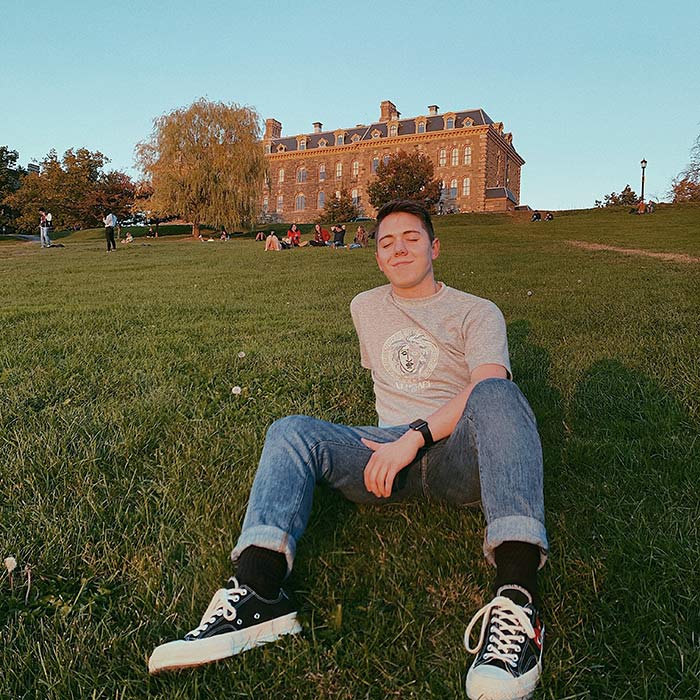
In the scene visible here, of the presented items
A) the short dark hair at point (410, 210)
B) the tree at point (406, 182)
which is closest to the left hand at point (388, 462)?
the short dark hair at point (410, 210)

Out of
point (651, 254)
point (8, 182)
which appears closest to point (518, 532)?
point (651, 254)

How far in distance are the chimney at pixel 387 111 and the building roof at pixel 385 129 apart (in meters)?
0.99

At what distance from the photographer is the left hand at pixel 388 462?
2.14m

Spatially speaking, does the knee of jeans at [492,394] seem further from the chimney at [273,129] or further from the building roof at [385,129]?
the chimney at [273,129]

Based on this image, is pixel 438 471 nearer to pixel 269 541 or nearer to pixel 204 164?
pixel 269 541

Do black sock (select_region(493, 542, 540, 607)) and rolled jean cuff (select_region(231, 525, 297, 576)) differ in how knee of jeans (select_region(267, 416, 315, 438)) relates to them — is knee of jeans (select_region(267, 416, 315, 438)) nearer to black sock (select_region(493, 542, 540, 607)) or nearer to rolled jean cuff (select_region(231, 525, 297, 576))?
rolled jean cuff (select_region(231, 525, 297, 576))

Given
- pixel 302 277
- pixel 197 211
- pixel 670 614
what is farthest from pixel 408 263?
pixel 197 211

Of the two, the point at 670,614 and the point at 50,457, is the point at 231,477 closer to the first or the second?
the point at 50,457

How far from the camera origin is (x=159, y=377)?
421cm

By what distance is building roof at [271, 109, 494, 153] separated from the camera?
70500 millimetres

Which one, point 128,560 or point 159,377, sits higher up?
point 159,377

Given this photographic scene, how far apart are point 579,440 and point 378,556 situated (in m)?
1.49

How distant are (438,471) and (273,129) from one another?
88872 mm

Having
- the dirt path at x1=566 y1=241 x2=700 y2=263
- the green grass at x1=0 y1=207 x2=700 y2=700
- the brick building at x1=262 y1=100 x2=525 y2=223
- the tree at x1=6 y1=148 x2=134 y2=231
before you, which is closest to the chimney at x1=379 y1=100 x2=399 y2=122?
the brick building at x1=262 y1=100 x2=525 y2=223
